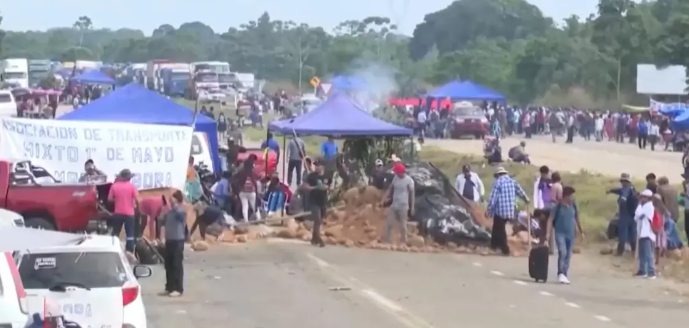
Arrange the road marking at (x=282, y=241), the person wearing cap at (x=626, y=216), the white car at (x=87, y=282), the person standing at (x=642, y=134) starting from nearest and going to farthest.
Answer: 1. the white car at (x=87, y=282)
2. the person wearing cap at (x=626, y=216)
3. the road marking at (x=282, y=241)
4. the person standing at (x=642, y=134)

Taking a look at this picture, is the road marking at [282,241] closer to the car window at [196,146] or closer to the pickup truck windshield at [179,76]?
the car window at [196,146]

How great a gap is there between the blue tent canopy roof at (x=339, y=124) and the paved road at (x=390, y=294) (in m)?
5.27

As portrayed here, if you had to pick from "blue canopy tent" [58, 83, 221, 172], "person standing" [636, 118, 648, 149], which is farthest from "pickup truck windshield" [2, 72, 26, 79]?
"blue canopy tent" [58, 83, 221, 172]

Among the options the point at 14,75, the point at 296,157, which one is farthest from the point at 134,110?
Result: the point at 14,75

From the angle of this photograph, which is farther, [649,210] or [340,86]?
[340,86]

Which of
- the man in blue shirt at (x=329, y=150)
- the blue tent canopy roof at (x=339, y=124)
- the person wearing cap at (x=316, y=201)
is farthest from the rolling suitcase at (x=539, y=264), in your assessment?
the man in blue shirt at (x=329, y=150)

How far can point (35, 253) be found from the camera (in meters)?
12.9

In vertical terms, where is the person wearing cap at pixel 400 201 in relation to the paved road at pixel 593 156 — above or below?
above

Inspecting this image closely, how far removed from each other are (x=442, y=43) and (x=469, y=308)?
459ft

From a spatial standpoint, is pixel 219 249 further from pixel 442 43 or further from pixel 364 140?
pixel 442 43

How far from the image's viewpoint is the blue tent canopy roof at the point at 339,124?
105ft

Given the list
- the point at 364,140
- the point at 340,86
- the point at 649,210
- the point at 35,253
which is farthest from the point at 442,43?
the point at 35,253

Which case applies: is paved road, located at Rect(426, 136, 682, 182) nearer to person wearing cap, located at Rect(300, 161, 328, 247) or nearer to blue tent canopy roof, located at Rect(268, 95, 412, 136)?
blue tent canopy roof, located at Rect(268, 95, 412, 136)

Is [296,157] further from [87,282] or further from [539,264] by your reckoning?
[87,282]
